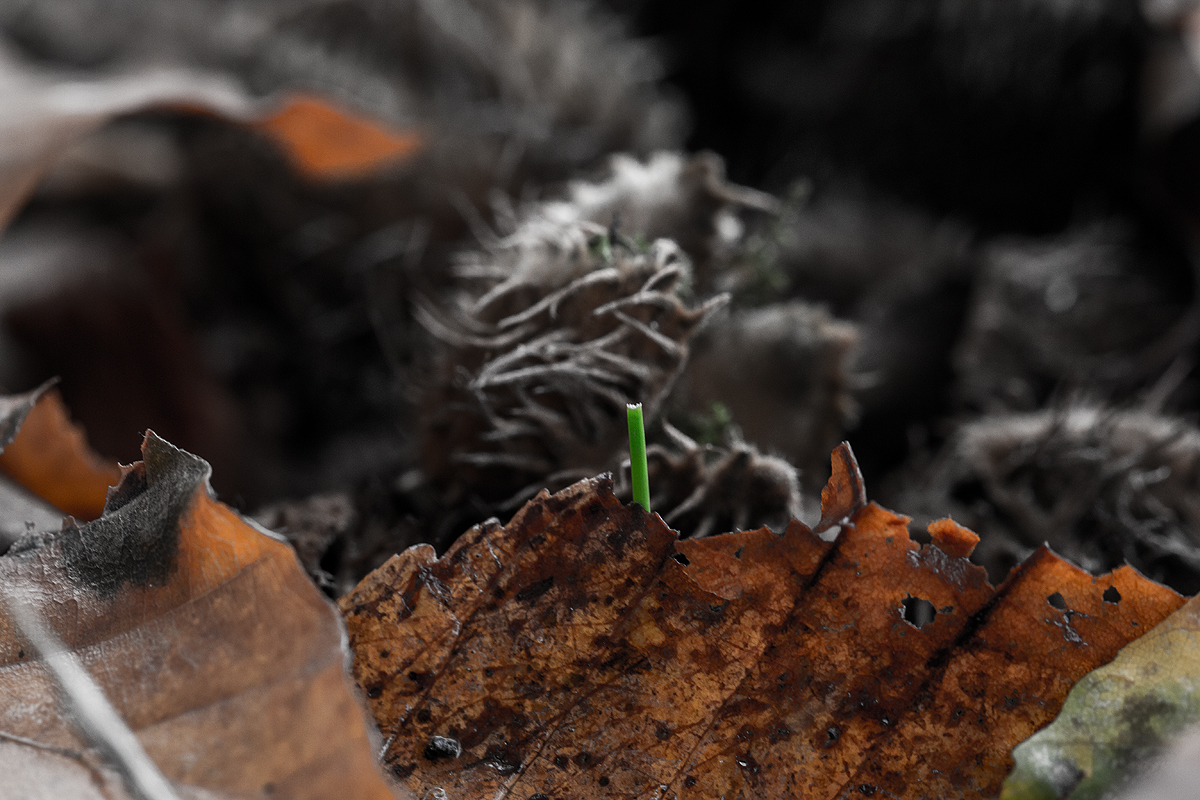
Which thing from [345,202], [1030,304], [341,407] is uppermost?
[1030,304]

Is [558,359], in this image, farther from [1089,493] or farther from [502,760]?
[1089,493]

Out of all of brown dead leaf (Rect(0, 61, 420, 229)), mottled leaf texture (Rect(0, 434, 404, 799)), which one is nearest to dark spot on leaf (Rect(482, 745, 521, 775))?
mottled leaf texture (Rect(0, 434, 404, 799))

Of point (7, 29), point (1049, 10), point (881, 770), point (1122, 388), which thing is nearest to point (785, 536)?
point (881, 770)

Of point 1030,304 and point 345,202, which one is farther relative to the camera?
point 345,202

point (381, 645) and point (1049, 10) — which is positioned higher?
point (1049, 10)

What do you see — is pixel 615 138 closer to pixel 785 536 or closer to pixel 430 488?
pixel 430 488
